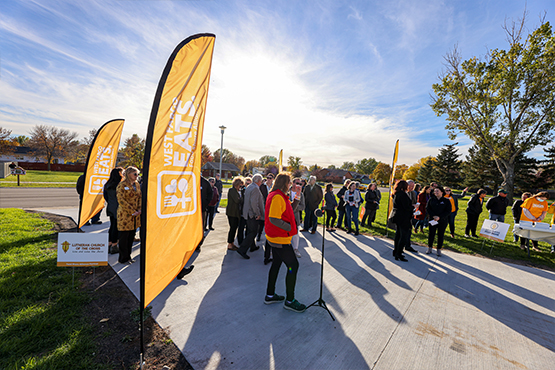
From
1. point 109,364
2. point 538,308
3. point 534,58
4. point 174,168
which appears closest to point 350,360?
point 109,364

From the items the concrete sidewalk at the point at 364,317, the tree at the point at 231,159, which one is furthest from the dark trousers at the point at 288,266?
the tree at the point at 231,159

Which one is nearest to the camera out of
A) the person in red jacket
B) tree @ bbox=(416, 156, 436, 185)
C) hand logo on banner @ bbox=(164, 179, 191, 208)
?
hand logo on banner @ bbox=(164, 179, 191, 208)

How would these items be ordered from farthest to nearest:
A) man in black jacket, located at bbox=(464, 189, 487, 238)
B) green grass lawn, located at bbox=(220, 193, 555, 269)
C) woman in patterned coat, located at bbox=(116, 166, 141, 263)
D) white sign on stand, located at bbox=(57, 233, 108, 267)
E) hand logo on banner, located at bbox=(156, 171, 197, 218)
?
man in black jacket, located at bbox=(464, 189, 487, 238)
green grass lawn, located at bbox=(220, 193, 555, 269)
woman in patterned coat, located at bbox=(116, 166, 141, 263)
white sign on stand, located at bbox=(57, 233, 108, 267)
hand logo on banner, located at bbox=(156, 171, 197, 218)

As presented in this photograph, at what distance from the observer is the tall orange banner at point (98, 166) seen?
5965 millimetres

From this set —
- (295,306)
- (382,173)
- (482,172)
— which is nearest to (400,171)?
(382,173)

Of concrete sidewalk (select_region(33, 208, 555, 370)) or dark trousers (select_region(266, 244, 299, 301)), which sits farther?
dark trousers (select_region(266, 244, 299, 301))

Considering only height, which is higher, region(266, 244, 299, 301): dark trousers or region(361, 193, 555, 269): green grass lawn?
region(266, 244, 299, 301): dark trousers

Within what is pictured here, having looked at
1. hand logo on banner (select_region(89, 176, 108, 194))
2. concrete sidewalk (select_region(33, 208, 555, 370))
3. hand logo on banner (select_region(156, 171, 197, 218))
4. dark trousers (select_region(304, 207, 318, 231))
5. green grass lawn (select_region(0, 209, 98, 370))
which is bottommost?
green grass lawn (select_region(0, 209, 98, 370))

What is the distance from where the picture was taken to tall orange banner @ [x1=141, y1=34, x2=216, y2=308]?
7.48 feet

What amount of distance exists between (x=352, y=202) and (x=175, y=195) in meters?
6.62

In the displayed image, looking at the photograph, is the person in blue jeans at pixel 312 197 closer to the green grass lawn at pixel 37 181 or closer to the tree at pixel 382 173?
the green grass lawn at pixel 37 181

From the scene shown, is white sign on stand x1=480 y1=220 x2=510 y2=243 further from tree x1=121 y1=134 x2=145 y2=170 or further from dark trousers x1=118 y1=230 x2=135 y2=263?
tree x1=121 y1=134 x2=145 y2=170

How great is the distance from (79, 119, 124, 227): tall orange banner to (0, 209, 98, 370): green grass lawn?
1352 millimetres

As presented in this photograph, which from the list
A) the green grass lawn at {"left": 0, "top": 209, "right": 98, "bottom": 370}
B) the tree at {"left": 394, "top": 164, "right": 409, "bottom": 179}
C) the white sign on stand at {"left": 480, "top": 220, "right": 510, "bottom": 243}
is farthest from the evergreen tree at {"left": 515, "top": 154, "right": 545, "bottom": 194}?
the green grass lawn at {"left": 0, "top": 209, "right": 98, "bottom": 370}
